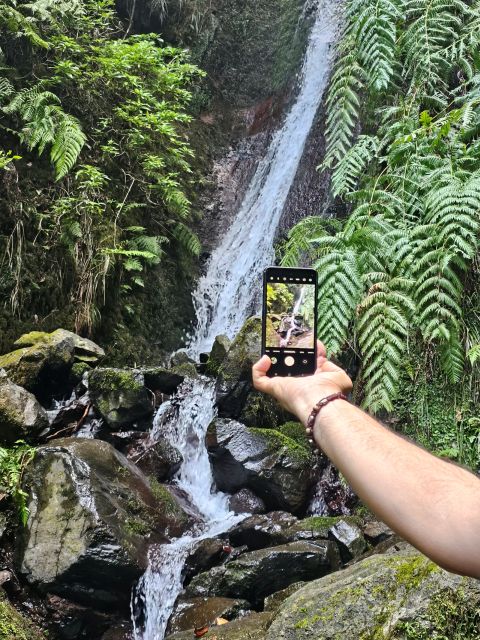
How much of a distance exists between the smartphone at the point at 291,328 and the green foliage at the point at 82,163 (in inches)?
197

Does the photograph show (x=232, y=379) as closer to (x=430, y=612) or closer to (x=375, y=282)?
(x=375, y=282)

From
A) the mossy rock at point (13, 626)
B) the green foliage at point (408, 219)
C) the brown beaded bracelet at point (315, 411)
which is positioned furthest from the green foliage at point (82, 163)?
the brown beaded bracelet at point (315, 411)

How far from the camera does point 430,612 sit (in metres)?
2.15

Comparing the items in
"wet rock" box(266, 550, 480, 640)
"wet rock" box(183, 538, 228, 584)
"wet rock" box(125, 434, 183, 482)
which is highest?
"wet rock" box(266, 550, 480, 640)

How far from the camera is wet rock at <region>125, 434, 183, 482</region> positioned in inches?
210

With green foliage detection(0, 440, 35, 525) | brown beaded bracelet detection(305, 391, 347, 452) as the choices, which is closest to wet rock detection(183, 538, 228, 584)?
green foliage detection(0, 440, 35, 525)

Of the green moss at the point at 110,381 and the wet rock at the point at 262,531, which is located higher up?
the green moss at the point at 110,381

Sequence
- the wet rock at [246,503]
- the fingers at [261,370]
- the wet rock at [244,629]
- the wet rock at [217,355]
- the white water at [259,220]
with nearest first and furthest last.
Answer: the fingers at [261,370]
the wet rock at [244,629]
the wet rock at [246,503]
the wet rock at [217,355]
the white water at [259,220]

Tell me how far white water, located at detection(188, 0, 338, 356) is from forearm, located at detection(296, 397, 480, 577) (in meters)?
6.68

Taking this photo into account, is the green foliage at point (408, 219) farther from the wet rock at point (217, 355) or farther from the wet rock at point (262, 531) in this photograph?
the wet rock at point (217, 355)

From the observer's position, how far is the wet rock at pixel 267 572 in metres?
3.79

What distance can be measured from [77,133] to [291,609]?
5.76m

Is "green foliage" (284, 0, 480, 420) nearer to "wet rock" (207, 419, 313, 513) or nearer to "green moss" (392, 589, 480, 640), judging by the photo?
"wet rock" (207, 419, 313, 513)

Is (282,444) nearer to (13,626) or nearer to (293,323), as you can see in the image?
(13,626)
